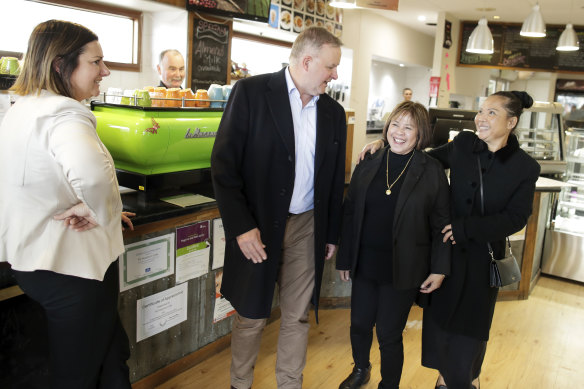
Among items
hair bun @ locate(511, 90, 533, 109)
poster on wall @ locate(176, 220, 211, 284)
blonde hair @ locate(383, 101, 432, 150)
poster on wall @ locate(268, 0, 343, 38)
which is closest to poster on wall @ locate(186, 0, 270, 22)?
poster on wall @ locate(268, 0, 343, 38)

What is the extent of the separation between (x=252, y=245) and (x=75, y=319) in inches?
26.4

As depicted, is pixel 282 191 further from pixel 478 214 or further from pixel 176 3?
pixel 176 3

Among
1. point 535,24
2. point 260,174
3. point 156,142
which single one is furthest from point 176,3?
point 535,24

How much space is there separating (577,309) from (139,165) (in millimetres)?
3380

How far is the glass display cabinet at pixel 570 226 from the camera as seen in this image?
4.27 metres

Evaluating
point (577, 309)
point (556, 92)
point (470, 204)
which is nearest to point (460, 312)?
point (470, 204)

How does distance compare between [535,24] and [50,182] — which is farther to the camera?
[535,24]

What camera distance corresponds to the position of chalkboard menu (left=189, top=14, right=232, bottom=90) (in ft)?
15.2

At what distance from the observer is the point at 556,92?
12070 mm

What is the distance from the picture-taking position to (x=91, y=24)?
4422mm

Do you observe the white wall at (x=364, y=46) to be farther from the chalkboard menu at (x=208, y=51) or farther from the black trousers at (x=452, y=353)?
the black trousers at (x=452, y=353)

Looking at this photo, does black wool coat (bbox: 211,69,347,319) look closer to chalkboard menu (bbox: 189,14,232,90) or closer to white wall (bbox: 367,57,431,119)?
chalkboard menu (bbox: 189,14,232,90)

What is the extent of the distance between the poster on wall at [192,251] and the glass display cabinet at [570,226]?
322 cm

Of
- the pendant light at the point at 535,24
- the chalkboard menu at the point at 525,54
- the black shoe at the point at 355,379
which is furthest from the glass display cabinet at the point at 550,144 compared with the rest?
the chalkboard menu at the point at 525,54
